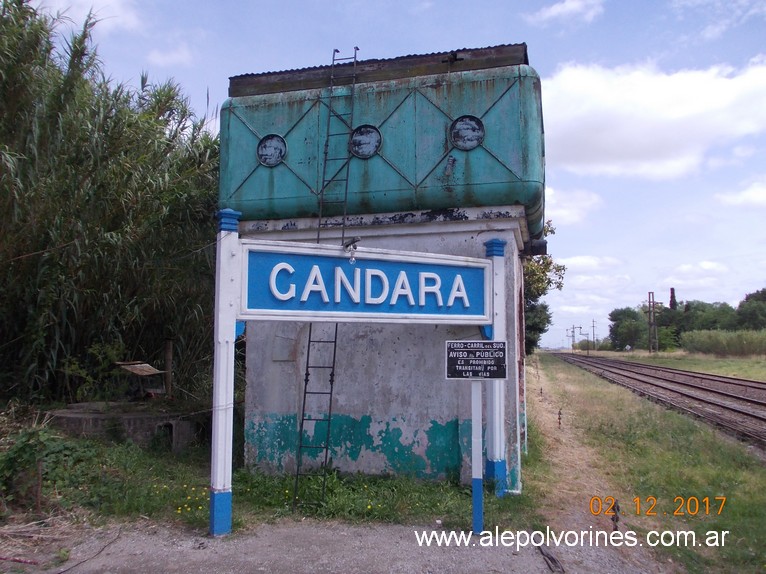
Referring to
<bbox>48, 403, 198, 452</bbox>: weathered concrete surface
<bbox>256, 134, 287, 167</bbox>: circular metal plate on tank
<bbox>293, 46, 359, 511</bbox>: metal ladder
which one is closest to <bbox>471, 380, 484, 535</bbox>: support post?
<bbox>293, 46, 359, 511</bbox>: metal ladder

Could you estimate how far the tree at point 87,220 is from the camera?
831cm

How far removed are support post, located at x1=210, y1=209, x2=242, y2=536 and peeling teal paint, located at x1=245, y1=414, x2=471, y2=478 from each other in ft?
6.60

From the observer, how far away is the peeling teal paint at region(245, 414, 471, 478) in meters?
7.29

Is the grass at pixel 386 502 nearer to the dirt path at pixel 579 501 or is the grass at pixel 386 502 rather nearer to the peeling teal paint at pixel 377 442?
the peeling teal paint at pixel 377 442

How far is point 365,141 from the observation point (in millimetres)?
7855

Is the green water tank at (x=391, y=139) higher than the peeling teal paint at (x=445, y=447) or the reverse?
higher

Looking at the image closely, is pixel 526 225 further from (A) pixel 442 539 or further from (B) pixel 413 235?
(A) pixel 442 539

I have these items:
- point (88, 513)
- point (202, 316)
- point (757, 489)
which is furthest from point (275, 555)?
point (202, 316)

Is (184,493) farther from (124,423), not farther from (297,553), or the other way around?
(124,423)

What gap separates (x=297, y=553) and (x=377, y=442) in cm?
233

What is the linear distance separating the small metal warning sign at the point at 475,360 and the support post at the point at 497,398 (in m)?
0.84

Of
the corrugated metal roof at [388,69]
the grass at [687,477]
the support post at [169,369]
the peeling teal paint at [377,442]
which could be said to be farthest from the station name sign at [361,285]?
the support post at [169,369]

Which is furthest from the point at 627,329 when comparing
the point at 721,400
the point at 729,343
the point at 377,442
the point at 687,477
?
the point at 377,442

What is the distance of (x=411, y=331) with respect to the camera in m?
7.55
